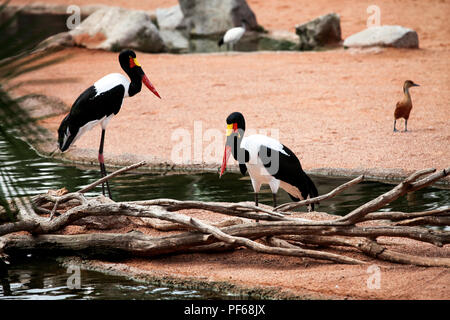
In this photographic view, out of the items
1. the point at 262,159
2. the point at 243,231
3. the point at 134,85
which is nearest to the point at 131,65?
the point at 134,85

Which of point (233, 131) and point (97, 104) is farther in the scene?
point (97, 104)

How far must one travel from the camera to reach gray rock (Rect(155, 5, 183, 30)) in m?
19.2

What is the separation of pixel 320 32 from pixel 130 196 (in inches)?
386

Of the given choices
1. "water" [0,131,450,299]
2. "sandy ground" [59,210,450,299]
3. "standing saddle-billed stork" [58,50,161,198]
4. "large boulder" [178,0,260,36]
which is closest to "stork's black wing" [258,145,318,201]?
"water" [0,131,450,299]

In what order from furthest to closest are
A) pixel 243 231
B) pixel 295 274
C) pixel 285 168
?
pixel 285 168 → pixel 243 231 → pixel 295 274

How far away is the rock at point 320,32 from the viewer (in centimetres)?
1498

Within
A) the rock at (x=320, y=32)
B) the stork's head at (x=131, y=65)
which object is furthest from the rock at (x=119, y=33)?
the stork's head at (x=131, y=65)

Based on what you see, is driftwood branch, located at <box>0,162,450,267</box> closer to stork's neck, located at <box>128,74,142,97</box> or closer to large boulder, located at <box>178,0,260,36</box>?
stork's neck, located at <box>128,74,142,97</box>

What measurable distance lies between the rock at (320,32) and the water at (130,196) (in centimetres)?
861

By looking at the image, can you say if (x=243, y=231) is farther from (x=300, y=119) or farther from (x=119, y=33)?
(x=119, y=33)

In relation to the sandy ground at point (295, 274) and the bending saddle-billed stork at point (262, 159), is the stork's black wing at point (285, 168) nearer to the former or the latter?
the bending saddle-billed stork at point (262, 159)

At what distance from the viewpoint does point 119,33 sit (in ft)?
49.2

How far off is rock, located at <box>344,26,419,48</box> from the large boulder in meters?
4.84

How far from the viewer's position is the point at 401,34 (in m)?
13.3
